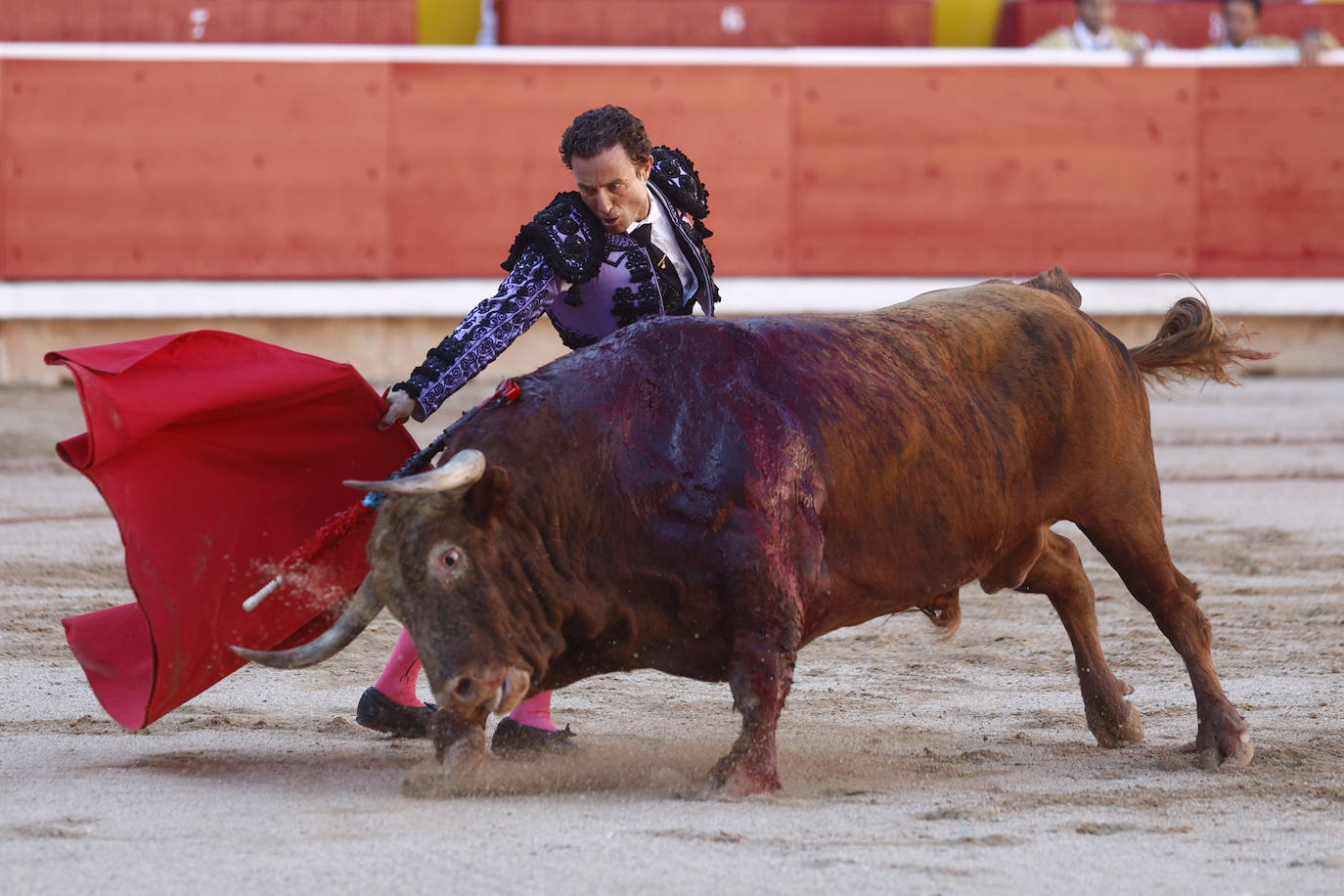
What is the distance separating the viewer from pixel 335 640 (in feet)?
9.50

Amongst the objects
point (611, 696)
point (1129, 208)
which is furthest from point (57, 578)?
point (1129, 208)

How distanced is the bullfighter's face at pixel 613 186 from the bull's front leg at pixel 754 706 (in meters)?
0.77

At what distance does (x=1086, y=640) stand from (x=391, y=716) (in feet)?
4.23

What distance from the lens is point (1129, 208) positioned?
10.1 meters

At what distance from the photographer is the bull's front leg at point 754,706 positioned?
2842 millimetres

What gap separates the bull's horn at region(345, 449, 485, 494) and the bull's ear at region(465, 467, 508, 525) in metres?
0.02

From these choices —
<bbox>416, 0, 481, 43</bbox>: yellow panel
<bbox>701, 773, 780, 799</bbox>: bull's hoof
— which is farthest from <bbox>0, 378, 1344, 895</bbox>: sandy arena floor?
<bbox>416, 0, 481, 43</bbox>: yellow panel

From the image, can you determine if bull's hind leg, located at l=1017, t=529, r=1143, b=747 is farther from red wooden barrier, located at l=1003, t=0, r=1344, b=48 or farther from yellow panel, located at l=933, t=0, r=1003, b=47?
red wooden barrier, located at l=1003, t=0, r=1344, b=48

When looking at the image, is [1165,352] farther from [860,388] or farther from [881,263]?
[881,263]

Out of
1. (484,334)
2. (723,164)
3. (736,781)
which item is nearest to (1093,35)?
(723,164)

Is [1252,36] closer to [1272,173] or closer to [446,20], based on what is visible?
[1272,173]

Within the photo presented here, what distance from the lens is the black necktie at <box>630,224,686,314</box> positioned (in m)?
3.25

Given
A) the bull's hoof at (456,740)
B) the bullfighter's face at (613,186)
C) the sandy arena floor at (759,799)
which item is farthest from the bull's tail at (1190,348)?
the bull's hoof at (456,740)

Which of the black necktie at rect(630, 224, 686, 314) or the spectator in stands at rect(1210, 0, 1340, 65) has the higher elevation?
the spectator in stands at rect(1210, 0, 1340, 65)
